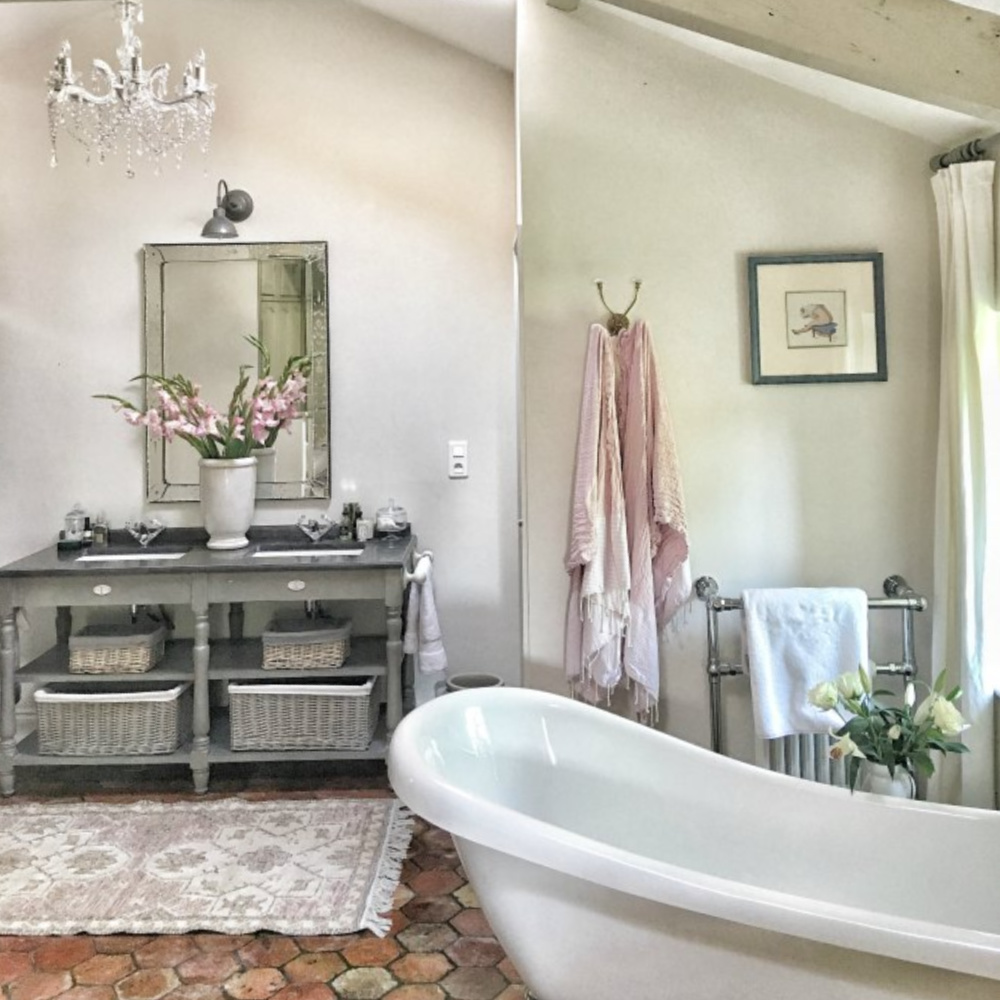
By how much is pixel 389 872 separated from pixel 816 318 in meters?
2.00

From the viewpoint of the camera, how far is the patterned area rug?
2293mm

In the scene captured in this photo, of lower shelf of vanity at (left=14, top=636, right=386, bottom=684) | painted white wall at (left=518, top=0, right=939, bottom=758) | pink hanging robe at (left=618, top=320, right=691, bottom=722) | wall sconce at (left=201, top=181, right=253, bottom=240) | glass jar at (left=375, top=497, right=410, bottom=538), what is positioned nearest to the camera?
pink hanging robe at (left=618, top=320, right=691, bottom=722)

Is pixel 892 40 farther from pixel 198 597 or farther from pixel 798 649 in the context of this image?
pixel 198 597

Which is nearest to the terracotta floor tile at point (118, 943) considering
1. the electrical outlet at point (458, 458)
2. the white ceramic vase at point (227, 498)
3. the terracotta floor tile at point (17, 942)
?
the terracotta floor tile at point (17, 942)

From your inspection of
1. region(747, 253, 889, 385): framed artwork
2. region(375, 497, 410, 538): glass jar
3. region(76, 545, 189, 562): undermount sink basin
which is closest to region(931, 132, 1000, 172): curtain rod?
region(747, 253, 889, 385): framed artwork

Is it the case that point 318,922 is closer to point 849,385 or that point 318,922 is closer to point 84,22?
point 849,385

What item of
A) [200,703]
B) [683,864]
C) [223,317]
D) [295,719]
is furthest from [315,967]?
[223,317]

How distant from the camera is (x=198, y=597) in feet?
9.80

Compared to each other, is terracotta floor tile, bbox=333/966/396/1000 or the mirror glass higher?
the mirror glass

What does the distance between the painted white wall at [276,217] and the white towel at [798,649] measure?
5.00 ft

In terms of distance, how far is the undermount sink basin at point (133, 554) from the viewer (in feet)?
10.4

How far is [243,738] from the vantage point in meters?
3.07

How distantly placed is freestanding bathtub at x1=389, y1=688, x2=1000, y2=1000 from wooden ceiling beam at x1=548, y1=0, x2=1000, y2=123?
1.49 meters

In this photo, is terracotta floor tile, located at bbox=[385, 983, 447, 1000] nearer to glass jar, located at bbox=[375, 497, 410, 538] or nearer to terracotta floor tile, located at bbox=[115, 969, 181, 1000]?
terracotta floor tile, located at bbox=[115, 969, 181, 1000]
